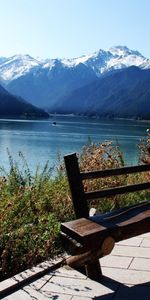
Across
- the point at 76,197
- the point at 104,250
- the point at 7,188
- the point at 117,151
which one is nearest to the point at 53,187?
the point at 7,188

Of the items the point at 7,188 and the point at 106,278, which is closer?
the point at 106,278

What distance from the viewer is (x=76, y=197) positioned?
470cm

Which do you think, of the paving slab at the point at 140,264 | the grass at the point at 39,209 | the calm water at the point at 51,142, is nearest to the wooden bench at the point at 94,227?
the paving slab at the point at 140,264

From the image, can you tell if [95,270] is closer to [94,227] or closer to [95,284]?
[95,284]

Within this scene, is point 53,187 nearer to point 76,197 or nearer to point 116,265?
point 116,265

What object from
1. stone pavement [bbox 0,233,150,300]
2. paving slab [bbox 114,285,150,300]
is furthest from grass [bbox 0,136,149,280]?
paving slab [bbox 114,285,150,300]

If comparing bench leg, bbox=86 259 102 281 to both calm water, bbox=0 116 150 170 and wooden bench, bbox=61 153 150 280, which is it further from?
calm water, bbox=0 116 150 170

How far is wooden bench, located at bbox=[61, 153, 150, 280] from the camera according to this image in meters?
3.97

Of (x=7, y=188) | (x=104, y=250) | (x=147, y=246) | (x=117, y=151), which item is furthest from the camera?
(x=117, y=151)

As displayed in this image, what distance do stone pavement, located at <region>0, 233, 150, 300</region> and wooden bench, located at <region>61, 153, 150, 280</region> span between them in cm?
19

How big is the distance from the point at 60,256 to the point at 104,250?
68.8 inches

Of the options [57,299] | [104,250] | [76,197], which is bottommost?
[57,299]

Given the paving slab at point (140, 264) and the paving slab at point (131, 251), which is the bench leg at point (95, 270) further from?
the paving slab at point (131, 251)

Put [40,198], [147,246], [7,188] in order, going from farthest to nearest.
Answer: [7,188] < [40,198] < [147,246]
